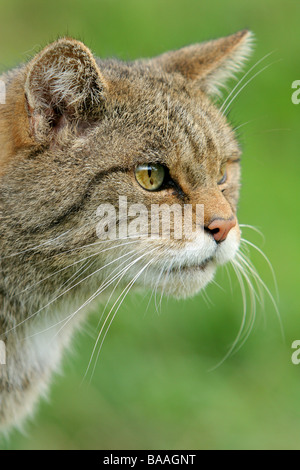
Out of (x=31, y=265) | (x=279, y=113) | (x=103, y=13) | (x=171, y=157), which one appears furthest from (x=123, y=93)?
(x=103, y=13)

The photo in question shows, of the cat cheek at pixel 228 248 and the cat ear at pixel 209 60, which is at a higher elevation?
the cat ear at pixel 209 60

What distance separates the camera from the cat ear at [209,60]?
13.0 feet

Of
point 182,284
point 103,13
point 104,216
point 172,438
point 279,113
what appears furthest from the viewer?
point 103,13

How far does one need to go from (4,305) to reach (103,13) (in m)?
5.13

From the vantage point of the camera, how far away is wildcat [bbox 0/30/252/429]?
321 centimetres

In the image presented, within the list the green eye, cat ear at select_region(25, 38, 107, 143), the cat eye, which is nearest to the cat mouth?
the green eye

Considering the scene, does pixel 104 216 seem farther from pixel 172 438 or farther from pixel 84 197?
pixel 172 438

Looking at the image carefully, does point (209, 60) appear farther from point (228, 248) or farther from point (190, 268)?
point (190, 268)

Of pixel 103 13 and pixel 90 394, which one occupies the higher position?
pixel 103 13

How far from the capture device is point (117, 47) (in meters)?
7.30
